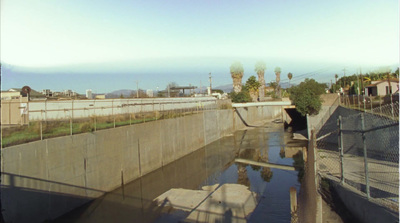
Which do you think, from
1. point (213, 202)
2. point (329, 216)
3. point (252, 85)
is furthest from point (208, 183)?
point (252, 85)

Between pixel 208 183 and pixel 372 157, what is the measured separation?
34.8 ft

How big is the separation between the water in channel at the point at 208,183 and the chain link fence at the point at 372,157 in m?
3.80

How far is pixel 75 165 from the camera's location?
15500 millimetres

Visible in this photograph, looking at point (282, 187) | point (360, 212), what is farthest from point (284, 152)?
point (360, 212)

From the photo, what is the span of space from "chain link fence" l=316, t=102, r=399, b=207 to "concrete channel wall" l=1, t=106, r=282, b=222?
12.0m

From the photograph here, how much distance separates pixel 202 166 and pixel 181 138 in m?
4.79

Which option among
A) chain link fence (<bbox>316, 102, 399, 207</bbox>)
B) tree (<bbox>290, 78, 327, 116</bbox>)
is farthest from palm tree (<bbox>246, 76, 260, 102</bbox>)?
chain link fence (<bbox>316, 102, 399, 207</bbox>)

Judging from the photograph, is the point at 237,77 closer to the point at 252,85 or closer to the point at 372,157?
the point at 252,85

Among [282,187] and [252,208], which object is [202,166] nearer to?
[282,187]

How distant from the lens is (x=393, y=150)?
11242mm

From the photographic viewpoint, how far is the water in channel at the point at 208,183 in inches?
586

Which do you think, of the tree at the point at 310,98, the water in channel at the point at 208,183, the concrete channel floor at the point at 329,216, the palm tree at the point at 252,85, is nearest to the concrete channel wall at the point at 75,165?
the water in channel at the point at 208,183

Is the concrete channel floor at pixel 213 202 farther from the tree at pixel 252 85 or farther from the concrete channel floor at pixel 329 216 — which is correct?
the tree at pixel 252 85

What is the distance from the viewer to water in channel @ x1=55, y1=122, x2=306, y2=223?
48.8 feet
